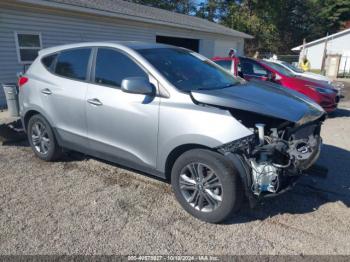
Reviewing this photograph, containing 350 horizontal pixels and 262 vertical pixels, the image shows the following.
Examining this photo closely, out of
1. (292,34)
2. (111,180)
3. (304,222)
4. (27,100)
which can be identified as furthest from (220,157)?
(292,34)

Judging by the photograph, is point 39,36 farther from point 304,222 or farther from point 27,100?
point 304,222

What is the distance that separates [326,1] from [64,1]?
49591 millimetres

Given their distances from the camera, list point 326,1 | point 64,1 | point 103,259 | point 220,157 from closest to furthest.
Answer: point 103,259
point 220,157
point 64,1
point 326,1

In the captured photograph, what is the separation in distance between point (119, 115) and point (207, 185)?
132 cm

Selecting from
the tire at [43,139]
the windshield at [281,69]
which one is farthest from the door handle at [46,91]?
the windshield at [281,69]

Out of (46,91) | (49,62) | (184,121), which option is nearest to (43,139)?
(46,91)

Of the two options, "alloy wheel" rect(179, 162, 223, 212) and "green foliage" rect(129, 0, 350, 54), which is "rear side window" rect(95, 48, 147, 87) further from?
"green foliage" rect(129, 0, 350, 54)

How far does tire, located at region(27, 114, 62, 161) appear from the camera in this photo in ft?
15.1

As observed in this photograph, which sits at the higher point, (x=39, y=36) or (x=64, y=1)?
(x=64, y=1)

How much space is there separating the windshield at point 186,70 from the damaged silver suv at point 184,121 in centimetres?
2

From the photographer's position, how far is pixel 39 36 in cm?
1045

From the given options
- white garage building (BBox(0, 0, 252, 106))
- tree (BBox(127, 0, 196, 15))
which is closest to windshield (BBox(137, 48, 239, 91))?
white garage building (BBox(0, 0, 252, 106))

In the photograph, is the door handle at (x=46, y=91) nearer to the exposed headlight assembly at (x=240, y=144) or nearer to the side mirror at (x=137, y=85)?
the side mirror at (x=137, y=85)

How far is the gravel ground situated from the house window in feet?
22.1
